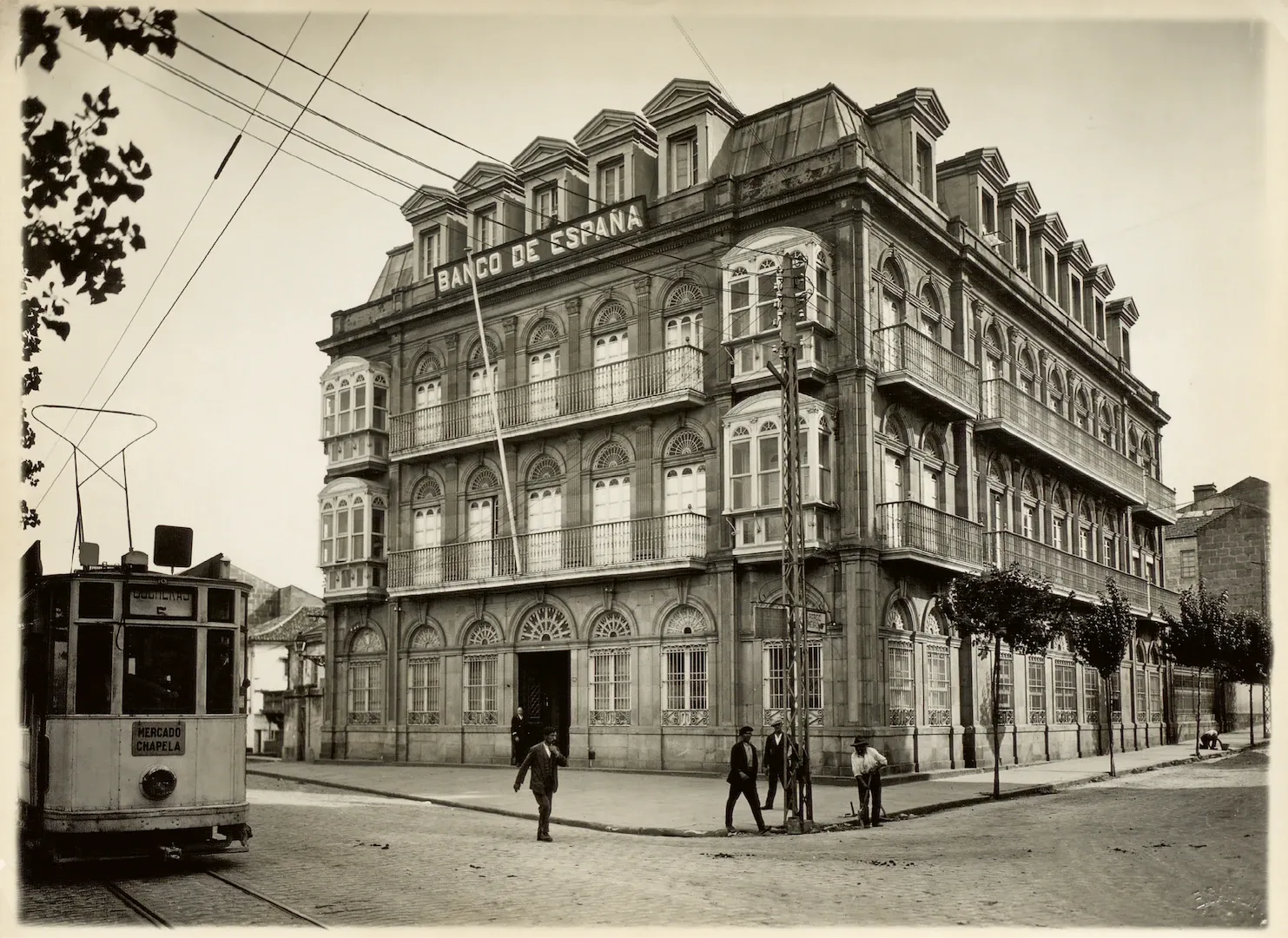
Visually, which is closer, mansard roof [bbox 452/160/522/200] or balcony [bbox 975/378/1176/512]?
balcony [bbox 975/378/1176/512]

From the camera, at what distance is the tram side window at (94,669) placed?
38.2 ft

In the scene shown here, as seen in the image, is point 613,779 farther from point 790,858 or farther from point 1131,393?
point 1131,393

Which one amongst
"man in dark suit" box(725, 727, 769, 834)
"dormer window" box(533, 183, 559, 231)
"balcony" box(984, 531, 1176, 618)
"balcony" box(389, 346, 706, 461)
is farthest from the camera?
"dormer window" box(533, 183, 559, 231)

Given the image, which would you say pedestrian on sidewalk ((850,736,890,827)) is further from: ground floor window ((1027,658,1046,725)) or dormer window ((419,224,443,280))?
dormer window ((419,224,443,280))

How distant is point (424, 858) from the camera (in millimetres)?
13289

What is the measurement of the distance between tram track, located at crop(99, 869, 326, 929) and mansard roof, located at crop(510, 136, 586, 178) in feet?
62.6

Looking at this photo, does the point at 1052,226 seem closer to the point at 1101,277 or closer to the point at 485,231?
the point at 1101,277

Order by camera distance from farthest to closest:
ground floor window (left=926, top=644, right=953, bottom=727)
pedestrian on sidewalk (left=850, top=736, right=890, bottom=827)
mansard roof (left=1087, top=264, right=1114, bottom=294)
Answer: mansard roof (left=1087, top=264, right=1114, bottom=294), ground floor window (left=926, top=644, right=953, bottom=727), pedestrian on sidewalk (left=850, top=736, right=890, bottom=827)

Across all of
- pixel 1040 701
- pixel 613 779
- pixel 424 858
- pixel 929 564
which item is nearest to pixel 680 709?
pixel 613 779

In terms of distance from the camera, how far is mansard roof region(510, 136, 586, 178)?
27531 millimetres

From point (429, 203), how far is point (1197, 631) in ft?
71.0

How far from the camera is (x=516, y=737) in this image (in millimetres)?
26438

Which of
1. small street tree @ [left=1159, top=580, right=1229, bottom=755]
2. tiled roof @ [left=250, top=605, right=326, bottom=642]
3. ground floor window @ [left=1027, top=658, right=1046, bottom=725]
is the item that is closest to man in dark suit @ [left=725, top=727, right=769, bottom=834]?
ground floor window @ [left=1027, top=658, right=1046, bottom=725]

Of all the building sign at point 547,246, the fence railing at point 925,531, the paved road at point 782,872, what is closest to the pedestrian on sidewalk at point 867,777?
the paved road at point 782,872
